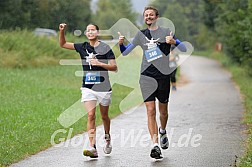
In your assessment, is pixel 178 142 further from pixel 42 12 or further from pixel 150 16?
pixel 42 12

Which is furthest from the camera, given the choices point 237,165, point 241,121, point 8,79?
point 8,79

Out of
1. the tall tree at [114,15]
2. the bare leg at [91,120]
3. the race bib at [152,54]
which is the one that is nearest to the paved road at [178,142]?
the bare leg at [91,120]

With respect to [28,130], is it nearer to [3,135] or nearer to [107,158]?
[3,135]

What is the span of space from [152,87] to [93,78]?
2.95 ft

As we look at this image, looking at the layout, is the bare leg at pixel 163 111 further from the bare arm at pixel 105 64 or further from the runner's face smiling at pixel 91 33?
the runner's face smiling at pixel 91 33

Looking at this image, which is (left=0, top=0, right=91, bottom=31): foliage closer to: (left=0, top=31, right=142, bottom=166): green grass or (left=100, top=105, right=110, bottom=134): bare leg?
(left=0, top=31, right=142, bottom=166): green grass

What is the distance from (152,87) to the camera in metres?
9.87

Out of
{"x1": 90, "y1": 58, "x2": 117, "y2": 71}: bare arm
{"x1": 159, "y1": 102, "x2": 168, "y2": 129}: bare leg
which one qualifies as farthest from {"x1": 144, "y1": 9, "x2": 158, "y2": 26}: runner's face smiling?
{"x1": 159, "y1": 102, "x2": 168, "y2": 129}: bare leg

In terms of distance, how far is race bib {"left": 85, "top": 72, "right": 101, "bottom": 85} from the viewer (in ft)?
Result: 32.3

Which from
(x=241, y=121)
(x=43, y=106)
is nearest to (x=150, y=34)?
(x=241, y=121)

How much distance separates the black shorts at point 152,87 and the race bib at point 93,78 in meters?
0.64

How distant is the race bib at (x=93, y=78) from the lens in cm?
984

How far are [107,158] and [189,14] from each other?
94.6m

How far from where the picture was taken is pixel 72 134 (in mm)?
12672
